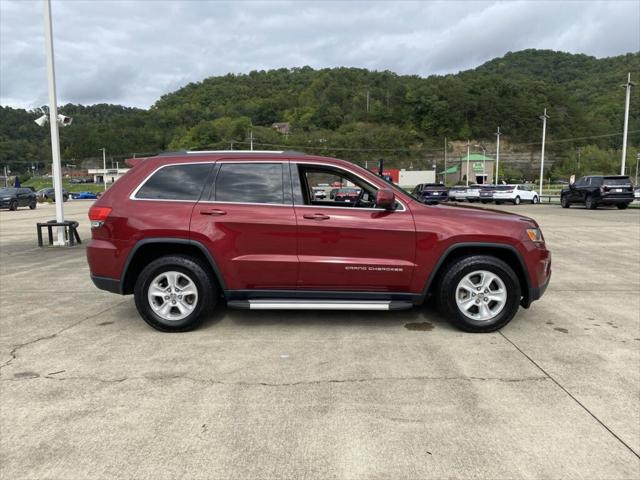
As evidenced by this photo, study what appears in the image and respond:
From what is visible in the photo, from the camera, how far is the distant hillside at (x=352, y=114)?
334ft

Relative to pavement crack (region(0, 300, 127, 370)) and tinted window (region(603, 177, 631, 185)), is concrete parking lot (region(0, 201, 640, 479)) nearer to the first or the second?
pavement crack (region(0, 300, 127, 370))

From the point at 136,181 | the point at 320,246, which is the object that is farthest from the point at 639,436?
the point at 136,181

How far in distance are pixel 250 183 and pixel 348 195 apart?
51.6 inches

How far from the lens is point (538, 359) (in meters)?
4.25

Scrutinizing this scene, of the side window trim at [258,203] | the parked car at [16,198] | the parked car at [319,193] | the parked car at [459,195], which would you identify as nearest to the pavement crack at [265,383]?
the side window trim at [258,203]

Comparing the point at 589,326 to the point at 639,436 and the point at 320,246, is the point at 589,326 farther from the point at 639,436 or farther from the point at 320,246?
the point at 320,246

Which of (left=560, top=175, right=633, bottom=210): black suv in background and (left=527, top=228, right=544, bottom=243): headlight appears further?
(left=560, top=175, right=633, bottom=210): black suv in background

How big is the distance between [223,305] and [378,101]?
432 ft

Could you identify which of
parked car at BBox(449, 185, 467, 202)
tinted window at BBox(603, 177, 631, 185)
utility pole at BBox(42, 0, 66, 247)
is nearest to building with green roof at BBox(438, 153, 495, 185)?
parked car at BBox(449, 185, 467, 202)

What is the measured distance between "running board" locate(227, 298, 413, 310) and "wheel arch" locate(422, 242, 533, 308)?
1.22ft

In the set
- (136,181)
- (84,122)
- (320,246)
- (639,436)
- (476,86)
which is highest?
(476,86)

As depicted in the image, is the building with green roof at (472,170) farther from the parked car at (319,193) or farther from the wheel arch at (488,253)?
the wheel arch at (488,253)

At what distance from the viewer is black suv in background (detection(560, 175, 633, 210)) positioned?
23.5 metres

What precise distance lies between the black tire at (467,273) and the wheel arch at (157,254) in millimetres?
2248
